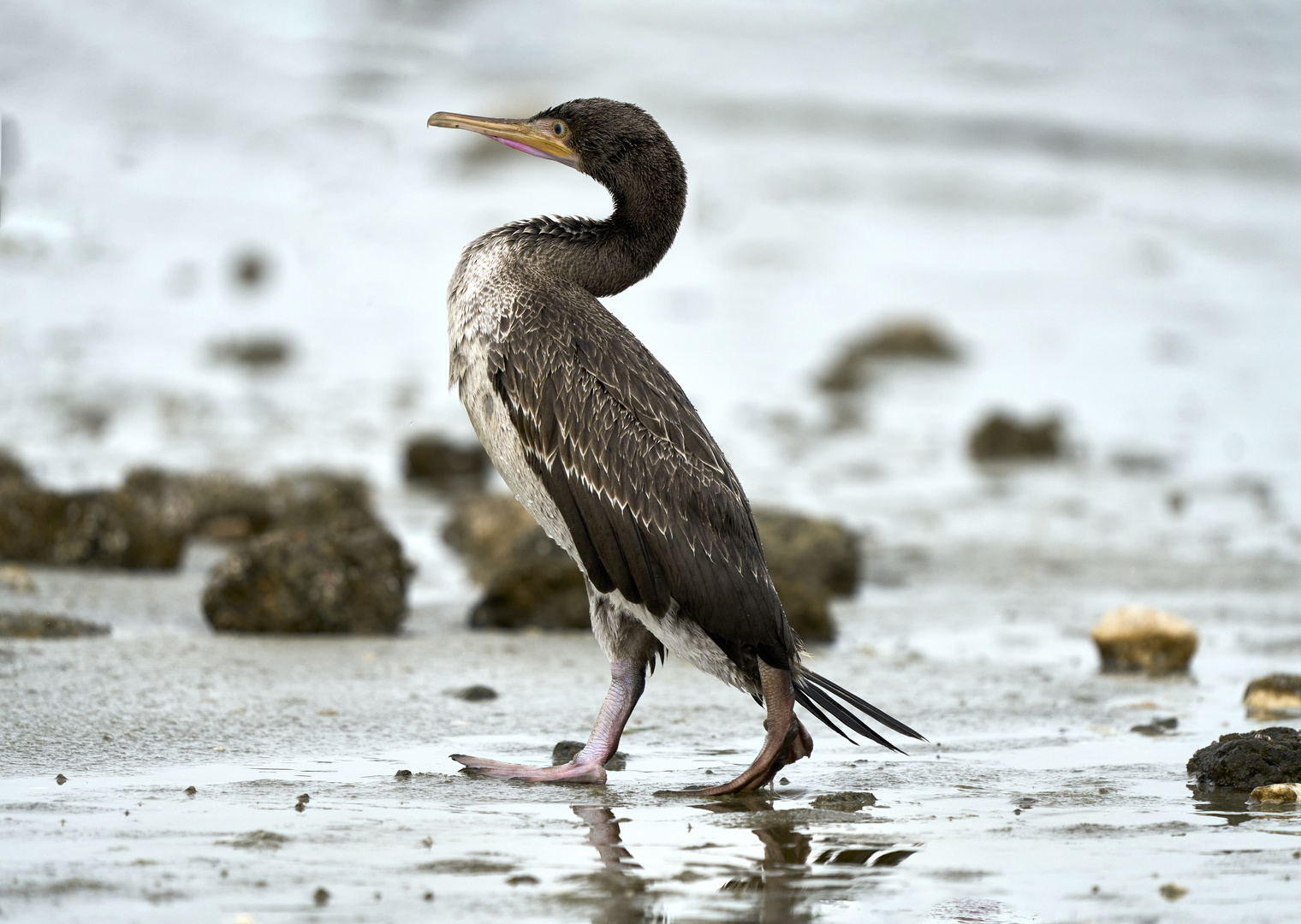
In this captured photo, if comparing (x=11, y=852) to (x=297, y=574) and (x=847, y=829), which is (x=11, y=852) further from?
(x=297, y=574)

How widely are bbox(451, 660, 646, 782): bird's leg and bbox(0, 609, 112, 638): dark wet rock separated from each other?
2.39m

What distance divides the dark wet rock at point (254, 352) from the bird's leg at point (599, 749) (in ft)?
41.2

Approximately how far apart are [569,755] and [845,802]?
1076 millimetres

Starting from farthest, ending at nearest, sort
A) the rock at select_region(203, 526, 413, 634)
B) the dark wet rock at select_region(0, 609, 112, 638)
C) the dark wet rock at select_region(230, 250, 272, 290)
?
the dark wet rock at select_region(230, 250, 272, 290) < the rock at select_region(203, 526, 413, 634) < the dark wet rock at select_region(0, 609, 112, 638)

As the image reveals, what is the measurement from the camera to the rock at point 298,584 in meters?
7.29

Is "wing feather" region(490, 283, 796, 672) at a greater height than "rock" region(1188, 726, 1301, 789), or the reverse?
"wing feather" region(490, 283, 796, 672)

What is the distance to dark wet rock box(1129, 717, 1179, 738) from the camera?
607 centimetres

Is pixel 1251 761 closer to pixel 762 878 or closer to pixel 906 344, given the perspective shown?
pixel 762 878

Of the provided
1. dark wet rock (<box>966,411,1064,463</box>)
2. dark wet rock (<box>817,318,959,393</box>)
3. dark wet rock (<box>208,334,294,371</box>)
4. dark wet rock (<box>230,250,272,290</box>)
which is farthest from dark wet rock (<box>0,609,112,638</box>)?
dark wet rock (<box>230,250,272,290</box>)

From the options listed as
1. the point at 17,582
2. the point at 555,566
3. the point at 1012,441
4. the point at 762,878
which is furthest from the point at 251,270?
the point at 762,878

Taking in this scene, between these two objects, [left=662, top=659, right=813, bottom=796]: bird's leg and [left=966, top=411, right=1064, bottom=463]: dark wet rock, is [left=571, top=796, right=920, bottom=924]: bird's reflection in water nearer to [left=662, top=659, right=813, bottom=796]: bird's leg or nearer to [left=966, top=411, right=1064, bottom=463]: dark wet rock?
[left=662, top=659, right=813, bottom=796]: bird's leg

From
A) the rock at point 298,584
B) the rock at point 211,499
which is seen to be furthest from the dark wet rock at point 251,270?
the rock at point 298,584

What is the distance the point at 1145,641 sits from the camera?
7.32 metres

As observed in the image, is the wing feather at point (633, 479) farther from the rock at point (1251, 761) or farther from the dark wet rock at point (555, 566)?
the dark wet rock at point (555, 566)
